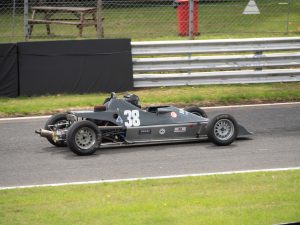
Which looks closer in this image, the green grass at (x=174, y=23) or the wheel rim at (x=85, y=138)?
the wheel rim at (x=85, y=138)

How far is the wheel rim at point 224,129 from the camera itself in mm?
11672

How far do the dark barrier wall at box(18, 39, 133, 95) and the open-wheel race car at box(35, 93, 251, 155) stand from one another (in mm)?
3970

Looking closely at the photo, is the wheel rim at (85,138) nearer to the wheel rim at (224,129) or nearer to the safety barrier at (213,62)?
the wheel rim at (224,129)

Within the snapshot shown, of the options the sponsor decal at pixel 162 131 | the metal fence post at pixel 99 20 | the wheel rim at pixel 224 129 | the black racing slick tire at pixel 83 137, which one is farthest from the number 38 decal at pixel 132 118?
the metal fence post at pixel 99 20

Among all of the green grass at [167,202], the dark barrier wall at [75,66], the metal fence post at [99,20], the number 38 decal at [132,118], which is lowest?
the green grass at [167,202]

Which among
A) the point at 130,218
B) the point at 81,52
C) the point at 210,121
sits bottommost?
the point at 130,218

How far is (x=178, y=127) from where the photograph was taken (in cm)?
1169

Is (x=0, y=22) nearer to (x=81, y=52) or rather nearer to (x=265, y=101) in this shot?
(x=81, y=52)

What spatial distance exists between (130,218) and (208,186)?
166 centimetres

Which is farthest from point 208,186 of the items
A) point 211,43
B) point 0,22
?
point 0,22

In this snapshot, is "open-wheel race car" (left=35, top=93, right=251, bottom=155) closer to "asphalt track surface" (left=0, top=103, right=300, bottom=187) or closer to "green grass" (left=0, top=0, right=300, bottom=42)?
"asphalt track surface" (left=0, top=103, right=300, bottom=187)

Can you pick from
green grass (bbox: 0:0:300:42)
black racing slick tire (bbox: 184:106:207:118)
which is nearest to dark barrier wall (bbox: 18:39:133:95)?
green grass (bbox: 0:0:300:42)

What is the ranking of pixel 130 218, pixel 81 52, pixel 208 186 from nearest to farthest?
pixel 130 218 < pixel 208 186 < pixel 81 52

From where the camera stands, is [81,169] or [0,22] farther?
[0,22]
